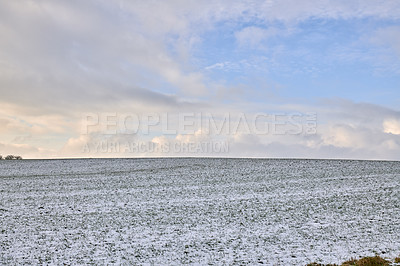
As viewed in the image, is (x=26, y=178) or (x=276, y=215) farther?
(x=26, y=178)

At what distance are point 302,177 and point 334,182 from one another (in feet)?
9.09

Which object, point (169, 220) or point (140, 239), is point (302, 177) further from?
point (140, 239)

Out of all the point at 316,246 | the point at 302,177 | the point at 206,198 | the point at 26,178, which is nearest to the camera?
the point at 316,246

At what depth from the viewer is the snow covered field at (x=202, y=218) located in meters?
10.7

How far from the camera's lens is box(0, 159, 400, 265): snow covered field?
1070 cm

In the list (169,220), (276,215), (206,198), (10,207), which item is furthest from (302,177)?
(10,207)

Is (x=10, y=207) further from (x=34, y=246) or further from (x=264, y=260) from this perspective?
(x=264, y=260)

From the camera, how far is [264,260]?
9.93 m

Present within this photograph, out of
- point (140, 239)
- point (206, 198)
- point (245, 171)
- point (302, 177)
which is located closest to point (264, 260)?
point (140, 239)

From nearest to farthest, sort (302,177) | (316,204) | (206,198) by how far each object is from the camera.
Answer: (316,204) < (206,198) < (302,177)

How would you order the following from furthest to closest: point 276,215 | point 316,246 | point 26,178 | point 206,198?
point 26,178
point 206,198
point 276,215
point 316,246

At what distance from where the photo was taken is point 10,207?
18.0m

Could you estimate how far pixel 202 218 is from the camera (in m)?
14.6

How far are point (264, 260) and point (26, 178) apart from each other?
24.8 meters
